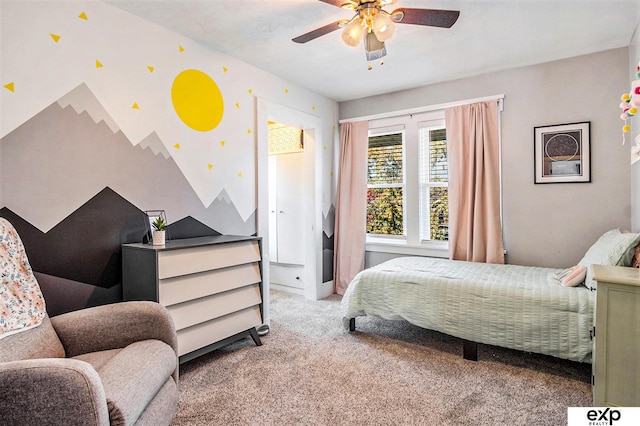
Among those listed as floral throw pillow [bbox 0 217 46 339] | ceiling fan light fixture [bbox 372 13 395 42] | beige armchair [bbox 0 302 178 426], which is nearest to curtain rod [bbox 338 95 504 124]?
ceiling fan light fixture [bbox 372 13 395 42]

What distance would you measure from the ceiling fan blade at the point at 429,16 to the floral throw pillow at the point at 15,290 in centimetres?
232

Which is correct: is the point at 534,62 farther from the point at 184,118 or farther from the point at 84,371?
the point at 84,371

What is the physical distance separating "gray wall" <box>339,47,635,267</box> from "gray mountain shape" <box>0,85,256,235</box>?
3.06 meters

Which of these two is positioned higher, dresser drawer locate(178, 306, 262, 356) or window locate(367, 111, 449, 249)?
window locate(367, 111, 449, 249)

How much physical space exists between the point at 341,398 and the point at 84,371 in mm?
1374

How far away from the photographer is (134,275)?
2.23 meters

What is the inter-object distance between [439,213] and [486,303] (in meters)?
1.64

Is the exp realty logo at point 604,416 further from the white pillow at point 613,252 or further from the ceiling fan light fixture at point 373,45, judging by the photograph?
the ceiling fan light fixture at point 373,45

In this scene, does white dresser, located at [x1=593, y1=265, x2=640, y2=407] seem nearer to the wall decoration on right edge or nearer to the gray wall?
the gray wall

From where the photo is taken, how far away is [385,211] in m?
4.30

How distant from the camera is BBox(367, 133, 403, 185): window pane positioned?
420 centimetres

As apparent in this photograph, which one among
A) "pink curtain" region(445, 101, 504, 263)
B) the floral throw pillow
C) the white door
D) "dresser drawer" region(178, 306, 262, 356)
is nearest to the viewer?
the floral throw pillow

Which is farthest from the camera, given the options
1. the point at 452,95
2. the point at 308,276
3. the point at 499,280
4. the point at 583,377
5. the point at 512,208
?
the point at 308,276

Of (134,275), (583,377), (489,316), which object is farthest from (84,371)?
(583,377)
